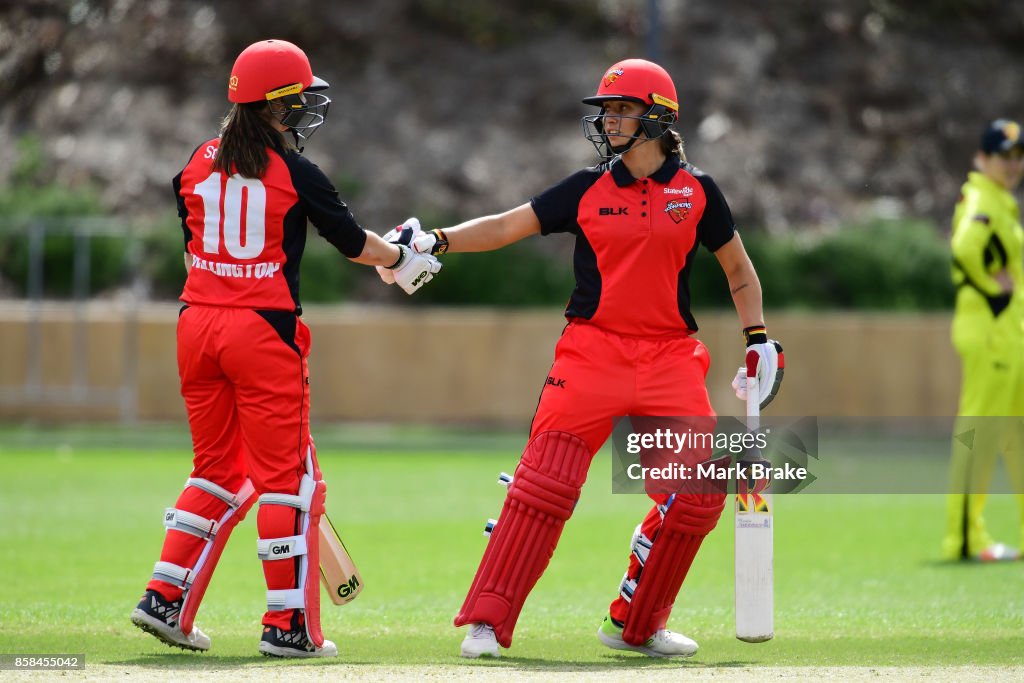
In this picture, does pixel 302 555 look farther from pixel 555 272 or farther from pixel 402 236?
pixel 555 272

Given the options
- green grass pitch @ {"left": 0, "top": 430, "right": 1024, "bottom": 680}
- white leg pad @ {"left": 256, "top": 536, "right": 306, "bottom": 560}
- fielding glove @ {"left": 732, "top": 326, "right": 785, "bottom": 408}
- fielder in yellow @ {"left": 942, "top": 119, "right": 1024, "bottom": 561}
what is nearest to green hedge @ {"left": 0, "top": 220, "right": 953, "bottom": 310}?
green grass pitch @ {"left": 0, "top": 430, "right": 1024, "bottom": 680}

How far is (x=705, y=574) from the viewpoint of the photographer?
8812mm

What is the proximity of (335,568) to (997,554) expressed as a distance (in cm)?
473

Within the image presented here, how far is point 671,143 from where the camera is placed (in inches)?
253

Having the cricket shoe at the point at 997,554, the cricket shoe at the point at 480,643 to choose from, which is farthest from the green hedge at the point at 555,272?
the cricket shoe at the point at 480,643

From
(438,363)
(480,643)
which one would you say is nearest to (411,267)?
(480,643)

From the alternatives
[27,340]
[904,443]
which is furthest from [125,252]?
[904,443]

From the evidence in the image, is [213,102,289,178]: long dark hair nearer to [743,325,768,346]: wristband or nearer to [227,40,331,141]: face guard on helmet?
[227,40,331,141]: face guard on helmet

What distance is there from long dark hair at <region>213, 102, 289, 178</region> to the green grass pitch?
189 cm

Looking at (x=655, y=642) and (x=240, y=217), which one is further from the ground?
(x=240, y=217)

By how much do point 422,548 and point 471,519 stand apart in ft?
5.23

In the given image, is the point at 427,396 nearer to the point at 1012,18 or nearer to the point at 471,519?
the point at 471,519

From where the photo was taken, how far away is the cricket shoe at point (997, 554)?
926 cm

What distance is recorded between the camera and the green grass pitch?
6.16 metres
